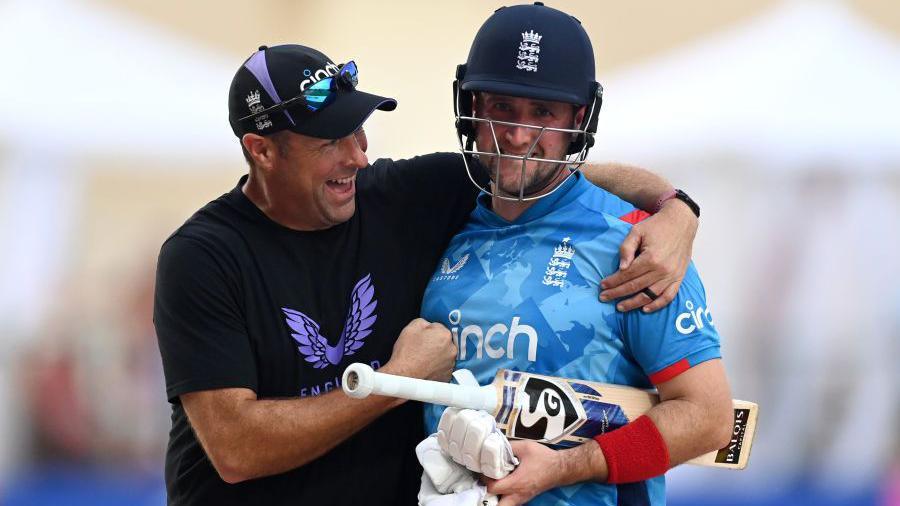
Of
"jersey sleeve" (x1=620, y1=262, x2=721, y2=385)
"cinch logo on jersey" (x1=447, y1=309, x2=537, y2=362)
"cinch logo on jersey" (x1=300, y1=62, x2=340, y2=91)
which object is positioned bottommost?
"cinch logo on jersey" (x1=447, y1=309, x2=537, y2=362)

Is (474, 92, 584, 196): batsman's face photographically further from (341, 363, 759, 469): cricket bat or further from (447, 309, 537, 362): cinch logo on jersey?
(341, 363, 759, 469): cricket bat

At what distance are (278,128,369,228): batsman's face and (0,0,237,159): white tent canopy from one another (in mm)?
2518

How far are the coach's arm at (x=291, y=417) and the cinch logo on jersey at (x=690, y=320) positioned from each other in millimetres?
433

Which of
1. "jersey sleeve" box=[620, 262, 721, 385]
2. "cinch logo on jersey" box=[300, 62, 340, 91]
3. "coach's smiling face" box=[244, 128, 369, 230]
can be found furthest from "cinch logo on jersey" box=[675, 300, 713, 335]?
"cinch logo on jersey" box=[300, 62, 340, 91]

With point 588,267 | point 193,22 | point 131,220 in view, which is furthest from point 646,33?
point 588,267

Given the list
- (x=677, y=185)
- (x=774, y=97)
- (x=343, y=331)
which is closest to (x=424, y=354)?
(x=343, y=331)

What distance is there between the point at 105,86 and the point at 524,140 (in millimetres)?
3006

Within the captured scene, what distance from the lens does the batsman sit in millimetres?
1879

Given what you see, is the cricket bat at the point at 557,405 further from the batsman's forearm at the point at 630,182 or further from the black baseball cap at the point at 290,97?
the black baseball cap at the point at 290,97

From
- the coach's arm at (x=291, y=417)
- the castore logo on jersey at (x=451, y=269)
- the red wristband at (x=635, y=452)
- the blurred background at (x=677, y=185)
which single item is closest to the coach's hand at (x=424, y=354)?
the coach's arm at (x=291, y=417)

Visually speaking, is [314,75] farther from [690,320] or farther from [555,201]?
[690,320]

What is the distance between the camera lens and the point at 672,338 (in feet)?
6.26

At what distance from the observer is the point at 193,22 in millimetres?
4762

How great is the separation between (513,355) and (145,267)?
282 cm
